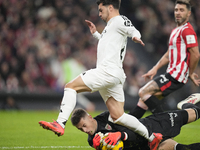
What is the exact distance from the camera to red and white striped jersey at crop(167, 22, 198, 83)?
5.23 meters

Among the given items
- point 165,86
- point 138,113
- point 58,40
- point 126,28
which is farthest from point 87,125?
point 58,40

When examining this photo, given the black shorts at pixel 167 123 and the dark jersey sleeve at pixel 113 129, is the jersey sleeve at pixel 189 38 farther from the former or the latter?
the dark jersey sleeve at pixel 113 129

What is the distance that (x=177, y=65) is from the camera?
5328mm

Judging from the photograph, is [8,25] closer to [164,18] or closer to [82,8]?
[82,8]

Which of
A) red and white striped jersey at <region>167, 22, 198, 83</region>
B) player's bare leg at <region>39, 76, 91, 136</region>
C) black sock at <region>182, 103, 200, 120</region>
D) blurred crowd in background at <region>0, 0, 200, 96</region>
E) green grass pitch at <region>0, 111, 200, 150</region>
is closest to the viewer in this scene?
player's bare leg at <region>39, 76, 91, 136</region>

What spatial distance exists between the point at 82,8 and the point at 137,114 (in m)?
9.49

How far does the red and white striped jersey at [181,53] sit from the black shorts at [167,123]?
112 centimetres

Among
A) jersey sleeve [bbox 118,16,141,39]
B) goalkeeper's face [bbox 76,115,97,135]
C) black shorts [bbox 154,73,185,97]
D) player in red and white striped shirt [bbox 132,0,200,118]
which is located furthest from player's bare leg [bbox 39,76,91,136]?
black shorts [bbox 154,73,185,97]

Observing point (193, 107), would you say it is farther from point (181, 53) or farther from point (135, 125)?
point (181, 53)

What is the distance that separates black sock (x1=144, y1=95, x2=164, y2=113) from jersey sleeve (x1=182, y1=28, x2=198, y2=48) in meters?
1.07

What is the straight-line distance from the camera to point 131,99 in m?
10.7

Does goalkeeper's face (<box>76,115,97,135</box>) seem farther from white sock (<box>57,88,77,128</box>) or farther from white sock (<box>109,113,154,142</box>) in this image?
white sock (<box>109,113,154,142</box>)

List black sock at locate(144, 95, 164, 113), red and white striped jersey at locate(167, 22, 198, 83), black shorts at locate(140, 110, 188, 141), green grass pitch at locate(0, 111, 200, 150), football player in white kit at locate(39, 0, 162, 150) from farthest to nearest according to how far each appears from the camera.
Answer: red and white striped jersey at locate(167, 22, 198, 83) < black sock at locate(144, 95, 164, 113) < green grass pitch at locate(0, 111, 200, 150) < black shorts at locate(140, 110, 188, 141) < football player in white kit at locate(39, 0, 162, 150)

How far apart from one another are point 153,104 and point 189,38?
1.25m
